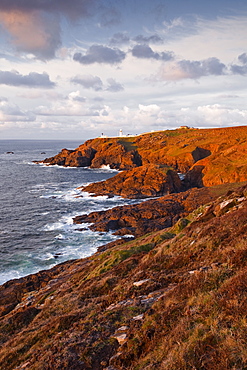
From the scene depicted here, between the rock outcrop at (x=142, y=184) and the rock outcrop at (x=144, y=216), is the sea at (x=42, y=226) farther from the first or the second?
the rock outcrop at (x=142, y=184)

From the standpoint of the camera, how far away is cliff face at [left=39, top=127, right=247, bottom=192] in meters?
68.2

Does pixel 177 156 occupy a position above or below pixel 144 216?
above

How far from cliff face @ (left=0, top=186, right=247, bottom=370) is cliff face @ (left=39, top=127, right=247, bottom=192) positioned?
5025cm

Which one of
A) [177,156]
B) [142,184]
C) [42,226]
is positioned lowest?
[42,226]

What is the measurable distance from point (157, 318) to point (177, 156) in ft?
321

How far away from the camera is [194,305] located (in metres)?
7.87

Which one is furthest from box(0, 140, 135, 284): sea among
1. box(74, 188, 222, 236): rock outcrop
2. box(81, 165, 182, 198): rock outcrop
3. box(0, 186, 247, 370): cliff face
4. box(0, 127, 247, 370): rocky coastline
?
box(0, 186, 247, 370): cliff face

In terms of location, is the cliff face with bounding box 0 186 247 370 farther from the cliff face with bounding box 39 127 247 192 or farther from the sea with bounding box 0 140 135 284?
the cliff face with bounding box 39 127 247 192

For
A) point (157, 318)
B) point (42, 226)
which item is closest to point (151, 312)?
point (157, 318)

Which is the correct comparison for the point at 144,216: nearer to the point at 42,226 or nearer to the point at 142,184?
the point at 42,226

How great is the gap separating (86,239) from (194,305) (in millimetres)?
31735

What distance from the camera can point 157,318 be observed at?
8.01m

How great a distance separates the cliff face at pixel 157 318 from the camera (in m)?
6.02

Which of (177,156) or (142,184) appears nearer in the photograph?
(142,184)
